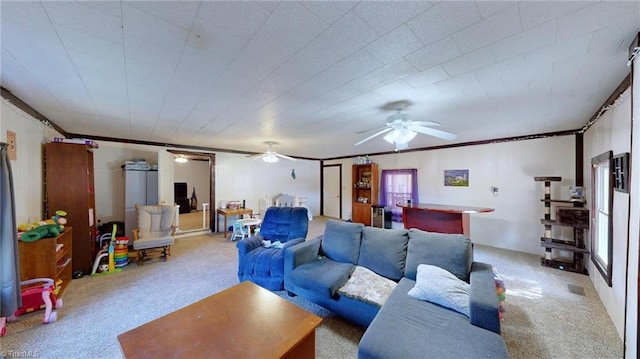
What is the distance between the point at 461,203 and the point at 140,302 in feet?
19.8

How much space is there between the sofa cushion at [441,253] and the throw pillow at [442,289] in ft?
0.43

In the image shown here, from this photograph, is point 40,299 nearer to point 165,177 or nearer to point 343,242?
point 165,177

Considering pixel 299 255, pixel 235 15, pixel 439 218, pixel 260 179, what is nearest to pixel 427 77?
pixel 235 15

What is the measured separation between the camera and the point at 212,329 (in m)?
1.38

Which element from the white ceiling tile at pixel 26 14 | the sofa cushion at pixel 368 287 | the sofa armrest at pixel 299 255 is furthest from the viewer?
the sofa armrest at pixel 299 255

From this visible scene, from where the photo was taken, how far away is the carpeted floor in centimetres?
189

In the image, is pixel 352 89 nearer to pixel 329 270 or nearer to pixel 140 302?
pixel 329 270

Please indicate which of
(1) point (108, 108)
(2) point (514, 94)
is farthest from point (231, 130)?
(2) point (514, 94)

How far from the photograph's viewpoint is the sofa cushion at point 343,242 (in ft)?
8.71

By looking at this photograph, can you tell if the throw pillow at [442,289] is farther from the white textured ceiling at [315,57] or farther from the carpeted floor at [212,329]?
the white textured ceiling at [315,57]

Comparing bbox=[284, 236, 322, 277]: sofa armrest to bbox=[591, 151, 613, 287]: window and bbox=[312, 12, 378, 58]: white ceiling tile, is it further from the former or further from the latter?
bbox=[591, 151, 613, 287]: window

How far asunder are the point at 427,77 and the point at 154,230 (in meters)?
5.09

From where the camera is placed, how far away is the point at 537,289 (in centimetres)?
289

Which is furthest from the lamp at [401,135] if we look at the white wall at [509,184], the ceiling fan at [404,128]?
the white wall at [509,184]
